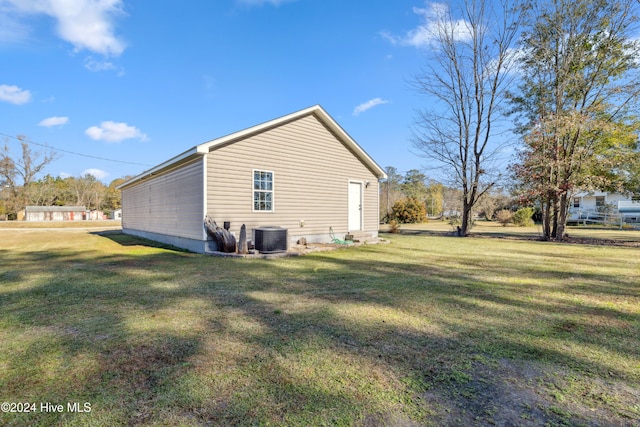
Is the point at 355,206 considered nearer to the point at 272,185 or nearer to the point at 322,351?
the point at 272,185

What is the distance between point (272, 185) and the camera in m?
9.92

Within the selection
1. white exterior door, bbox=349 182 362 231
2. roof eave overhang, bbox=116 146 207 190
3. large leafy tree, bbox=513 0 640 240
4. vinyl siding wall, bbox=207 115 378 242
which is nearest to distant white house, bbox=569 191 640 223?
large leafy tree, bbox=513 0 640 240

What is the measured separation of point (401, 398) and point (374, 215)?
11519 mm

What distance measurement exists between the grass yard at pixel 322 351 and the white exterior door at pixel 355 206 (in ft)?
23.4

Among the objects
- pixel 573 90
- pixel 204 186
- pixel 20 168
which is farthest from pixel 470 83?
pixel 20 168

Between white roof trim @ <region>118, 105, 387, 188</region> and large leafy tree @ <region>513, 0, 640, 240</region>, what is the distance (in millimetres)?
6766

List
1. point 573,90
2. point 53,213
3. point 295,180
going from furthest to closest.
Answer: point 53,213 < point 573,90 < point 295,180

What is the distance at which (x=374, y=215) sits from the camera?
1319 centimetres

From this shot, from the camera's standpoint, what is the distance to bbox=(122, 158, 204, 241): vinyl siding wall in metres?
8.83

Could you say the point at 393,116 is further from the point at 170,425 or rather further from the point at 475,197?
the point at 170,425

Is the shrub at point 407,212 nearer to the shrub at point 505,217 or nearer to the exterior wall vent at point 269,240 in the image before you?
the shrub at point 505,217

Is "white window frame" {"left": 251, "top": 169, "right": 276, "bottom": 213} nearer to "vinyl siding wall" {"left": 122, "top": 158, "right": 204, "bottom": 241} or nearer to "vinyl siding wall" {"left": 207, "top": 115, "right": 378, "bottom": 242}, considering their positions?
"vinyl siding wall" {"left": 207, "top": 115, "right": 378, "bottom": 242}

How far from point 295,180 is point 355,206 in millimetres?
3142

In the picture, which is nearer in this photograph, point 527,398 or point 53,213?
point 527,398
